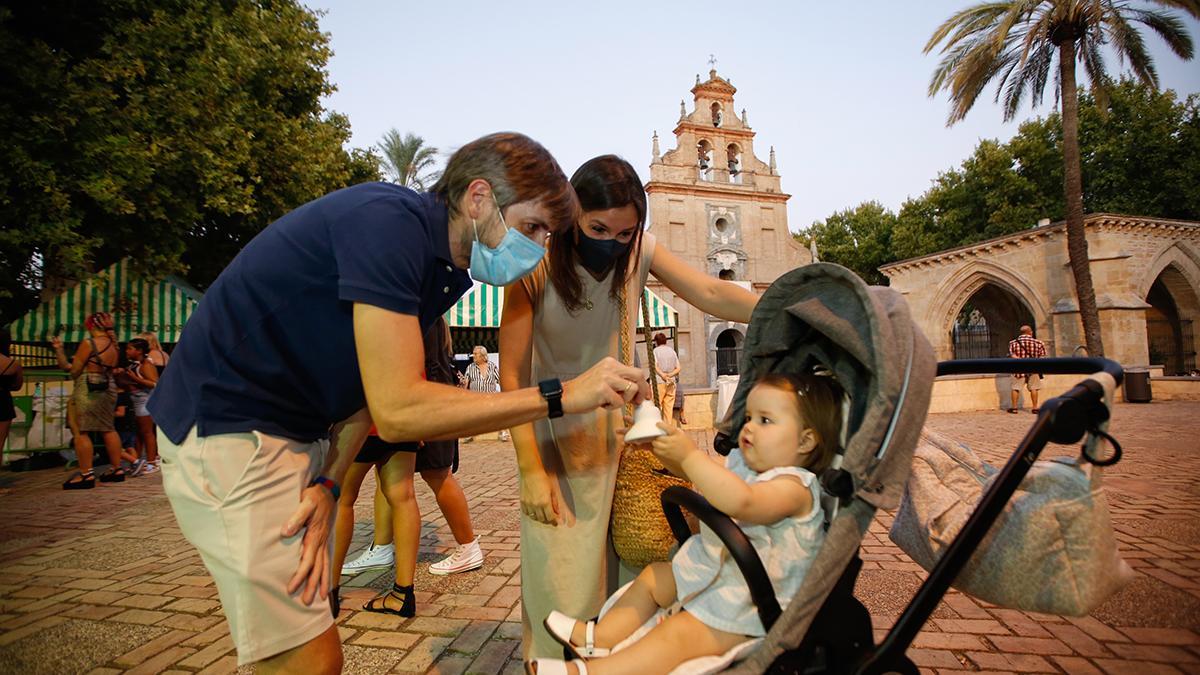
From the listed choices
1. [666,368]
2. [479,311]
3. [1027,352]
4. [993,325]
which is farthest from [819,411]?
[993,325]

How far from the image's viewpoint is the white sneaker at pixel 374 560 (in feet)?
14.1

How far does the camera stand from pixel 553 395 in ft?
5.24

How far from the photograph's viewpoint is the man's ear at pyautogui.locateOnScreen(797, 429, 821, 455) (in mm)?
1861

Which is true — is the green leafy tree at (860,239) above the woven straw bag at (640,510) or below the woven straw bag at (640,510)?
above

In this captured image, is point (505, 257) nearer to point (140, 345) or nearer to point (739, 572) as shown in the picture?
point (739, 572)

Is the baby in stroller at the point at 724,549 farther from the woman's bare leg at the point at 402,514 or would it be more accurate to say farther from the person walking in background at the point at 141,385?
the person walking in background at the point at 141,385

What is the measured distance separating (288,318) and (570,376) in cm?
107

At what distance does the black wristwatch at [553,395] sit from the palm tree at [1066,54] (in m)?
19.2

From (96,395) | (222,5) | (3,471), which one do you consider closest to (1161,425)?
(96,395)

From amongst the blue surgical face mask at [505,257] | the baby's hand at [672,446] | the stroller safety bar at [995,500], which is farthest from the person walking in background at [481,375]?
the stroller safety bar at [995,500]

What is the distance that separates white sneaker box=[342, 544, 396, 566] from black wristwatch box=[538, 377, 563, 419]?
3298 mm

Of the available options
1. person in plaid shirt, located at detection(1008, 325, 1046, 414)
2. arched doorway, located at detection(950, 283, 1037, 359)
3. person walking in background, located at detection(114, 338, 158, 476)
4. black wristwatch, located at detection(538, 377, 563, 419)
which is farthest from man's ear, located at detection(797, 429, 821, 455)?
arched doorway, located at detection(950, 283, 1037, 359)

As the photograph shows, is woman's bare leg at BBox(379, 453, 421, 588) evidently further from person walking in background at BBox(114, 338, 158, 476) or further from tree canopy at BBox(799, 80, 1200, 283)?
tree canopy at BBox(799, 80, 1200, 283)

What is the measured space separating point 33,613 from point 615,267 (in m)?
4.41
